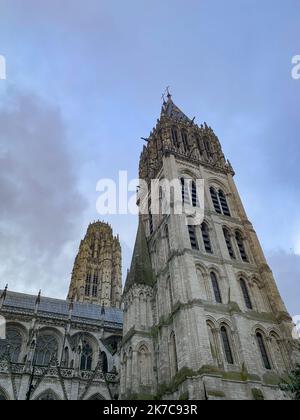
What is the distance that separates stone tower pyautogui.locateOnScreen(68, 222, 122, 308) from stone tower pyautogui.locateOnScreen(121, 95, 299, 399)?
3170 cm

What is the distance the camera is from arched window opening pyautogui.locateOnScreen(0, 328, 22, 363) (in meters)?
33.4

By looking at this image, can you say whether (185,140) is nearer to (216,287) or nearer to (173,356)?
(216,287)

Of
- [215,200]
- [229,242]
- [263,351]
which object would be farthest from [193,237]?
[263,351]

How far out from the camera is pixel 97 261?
7094 cm

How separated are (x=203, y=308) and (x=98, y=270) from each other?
48.7 metres

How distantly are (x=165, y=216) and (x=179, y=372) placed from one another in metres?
13.9

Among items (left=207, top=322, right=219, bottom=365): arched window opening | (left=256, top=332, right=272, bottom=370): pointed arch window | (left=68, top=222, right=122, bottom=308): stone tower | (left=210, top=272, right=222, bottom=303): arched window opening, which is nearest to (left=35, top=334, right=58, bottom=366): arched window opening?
(left=210, top=272, right=222, bottom=303): arched window opening

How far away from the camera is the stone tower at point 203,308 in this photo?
66.3 ft

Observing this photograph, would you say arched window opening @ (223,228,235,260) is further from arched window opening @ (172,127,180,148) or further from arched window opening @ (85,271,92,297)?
arched window opening @ (85,271,92,297)

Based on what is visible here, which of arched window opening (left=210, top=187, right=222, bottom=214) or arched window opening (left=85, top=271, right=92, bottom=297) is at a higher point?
arched window opening (left=85, top=271, right=92, bottom=297)

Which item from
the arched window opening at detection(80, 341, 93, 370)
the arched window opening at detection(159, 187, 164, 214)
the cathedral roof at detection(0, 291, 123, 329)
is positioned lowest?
the arched window opening at detection(80, 341, 93, 370)

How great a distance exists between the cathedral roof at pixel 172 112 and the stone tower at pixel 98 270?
108 ft

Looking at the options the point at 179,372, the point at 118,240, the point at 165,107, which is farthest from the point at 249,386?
the point at 118,240
